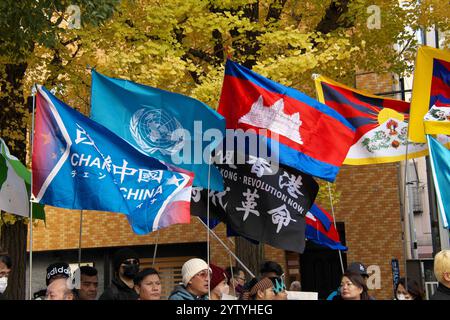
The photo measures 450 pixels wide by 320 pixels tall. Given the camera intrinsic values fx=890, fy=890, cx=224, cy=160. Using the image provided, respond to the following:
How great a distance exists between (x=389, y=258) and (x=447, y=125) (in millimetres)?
12803

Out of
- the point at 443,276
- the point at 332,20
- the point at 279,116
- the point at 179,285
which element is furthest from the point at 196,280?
the point at 332,20

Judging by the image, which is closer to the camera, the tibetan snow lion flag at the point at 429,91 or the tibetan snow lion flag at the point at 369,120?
the tibetan snow lion flag at the point at 429,91

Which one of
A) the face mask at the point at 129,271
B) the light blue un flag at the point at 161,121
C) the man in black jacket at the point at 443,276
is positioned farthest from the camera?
the light blue un flag at the point at 161,121

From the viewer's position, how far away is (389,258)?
23406 mm

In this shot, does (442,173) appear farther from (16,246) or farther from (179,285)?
(16,246)

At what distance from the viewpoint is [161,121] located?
1041 cm

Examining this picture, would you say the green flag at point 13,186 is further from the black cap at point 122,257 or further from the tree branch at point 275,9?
the tree branch at point 275,9

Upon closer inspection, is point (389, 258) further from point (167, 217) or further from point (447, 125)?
point (167, 217)

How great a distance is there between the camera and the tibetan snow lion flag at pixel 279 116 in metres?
10.9

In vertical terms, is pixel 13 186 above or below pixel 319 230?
above

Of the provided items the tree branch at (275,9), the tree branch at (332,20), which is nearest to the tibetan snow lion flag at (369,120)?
the tree branch at (275,9)

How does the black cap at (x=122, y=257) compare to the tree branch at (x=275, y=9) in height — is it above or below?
below

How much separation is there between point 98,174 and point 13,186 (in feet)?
6.22

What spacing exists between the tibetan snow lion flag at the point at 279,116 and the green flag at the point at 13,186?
2.57 meters
